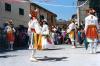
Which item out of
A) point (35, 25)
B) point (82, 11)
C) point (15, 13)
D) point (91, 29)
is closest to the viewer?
point (35, 25)

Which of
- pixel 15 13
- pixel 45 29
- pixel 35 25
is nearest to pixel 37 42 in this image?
pixel 35 25

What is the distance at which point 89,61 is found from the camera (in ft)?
42.9

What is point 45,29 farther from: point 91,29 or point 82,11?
point 82,11

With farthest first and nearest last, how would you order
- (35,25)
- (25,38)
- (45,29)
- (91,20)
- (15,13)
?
(15,13), (25,38), (45,29), (91,20), (35,25)

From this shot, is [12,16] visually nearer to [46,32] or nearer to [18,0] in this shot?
[18,0]

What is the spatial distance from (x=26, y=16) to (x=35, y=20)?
1207 inches

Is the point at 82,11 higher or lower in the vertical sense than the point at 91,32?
higher

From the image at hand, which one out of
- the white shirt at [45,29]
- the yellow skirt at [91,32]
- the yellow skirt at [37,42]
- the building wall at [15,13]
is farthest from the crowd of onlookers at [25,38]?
the yellow skirt at [37,42]

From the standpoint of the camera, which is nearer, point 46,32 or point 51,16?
point 46,32

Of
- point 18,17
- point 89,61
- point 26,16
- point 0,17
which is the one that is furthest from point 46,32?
point 26,16

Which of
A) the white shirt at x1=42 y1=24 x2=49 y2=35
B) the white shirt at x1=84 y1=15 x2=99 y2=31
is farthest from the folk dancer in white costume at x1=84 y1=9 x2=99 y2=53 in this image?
the white shirt at x1=42 y1=24 x2=49 y2=35

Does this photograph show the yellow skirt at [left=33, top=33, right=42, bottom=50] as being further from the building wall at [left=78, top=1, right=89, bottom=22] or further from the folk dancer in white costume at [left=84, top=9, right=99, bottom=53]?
the building wall at [left=78, top=1, right=89, bottom=22]

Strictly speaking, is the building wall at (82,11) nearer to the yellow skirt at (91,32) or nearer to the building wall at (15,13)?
the building wall at (15,13)

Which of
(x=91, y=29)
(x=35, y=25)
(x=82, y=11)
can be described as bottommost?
(x=91, y=29)
